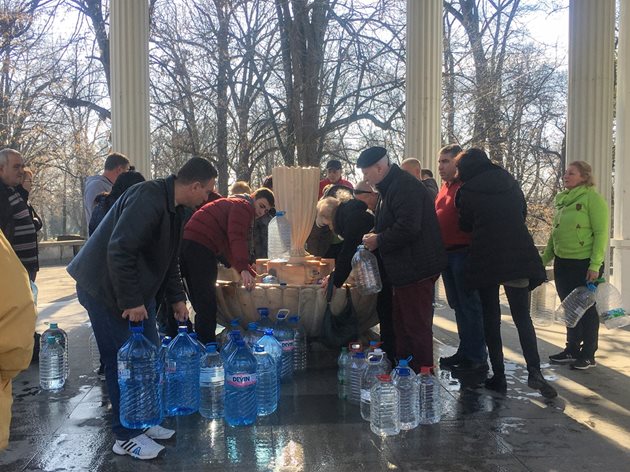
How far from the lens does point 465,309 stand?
482 cm

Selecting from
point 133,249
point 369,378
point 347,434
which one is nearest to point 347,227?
point 369,378

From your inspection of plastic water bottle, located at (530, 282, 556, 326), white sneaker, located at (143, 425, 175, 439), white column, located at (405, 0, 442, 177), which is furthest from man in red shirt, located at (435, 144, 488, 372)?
white column, located at (405, 0, 442, 177)

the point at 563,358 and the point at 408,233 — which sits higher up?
the point at 408,233

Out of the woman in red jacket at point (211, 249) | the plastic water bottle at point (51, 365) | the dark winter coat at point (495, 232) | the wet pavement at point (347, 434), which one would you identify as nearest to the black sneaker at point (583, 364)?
the wet pavement at point (347, 434)

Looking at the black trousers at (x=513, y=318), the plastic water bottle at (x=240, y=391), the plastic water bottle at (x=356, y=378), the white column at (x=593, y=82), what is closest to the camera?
the plastic water bottle at (x=240, y=391)

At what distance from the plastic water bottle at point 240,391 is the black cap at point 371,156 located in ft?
5.10

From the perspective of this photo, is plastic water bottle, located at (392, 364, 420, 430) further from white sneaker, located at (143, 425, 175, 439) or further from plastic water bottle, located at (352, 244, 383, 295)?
white sneaker, located at (143, 425, 175, 439)

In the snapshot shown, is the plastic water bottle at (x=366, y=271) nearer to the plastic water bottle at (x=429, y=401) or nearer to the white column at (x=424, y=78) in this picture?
the plastic water bottle at (x=429, y=401)

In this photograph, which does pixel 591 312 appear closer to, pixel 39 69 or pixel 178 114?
pixel 178 114

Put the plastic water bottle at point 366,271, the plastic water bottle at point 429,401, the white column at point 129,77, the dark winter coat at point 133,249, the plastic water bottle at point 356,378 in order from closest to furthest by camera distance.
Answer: the dark winter coat at point 133,249 < the plastic water bottle at point 429,401 < the plastic water bottle at point 356,378 < the plastic water bottle at point 366,271 < the white column at point 129,77

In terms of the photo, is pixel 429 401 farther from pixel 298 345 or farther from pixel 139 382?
pixel 139 382

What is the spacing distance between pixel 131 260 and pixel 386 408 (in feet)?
5.79

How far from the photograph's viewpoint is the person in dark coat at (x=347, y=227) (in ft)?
14.9

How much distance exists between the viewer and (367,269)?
4.60 m
